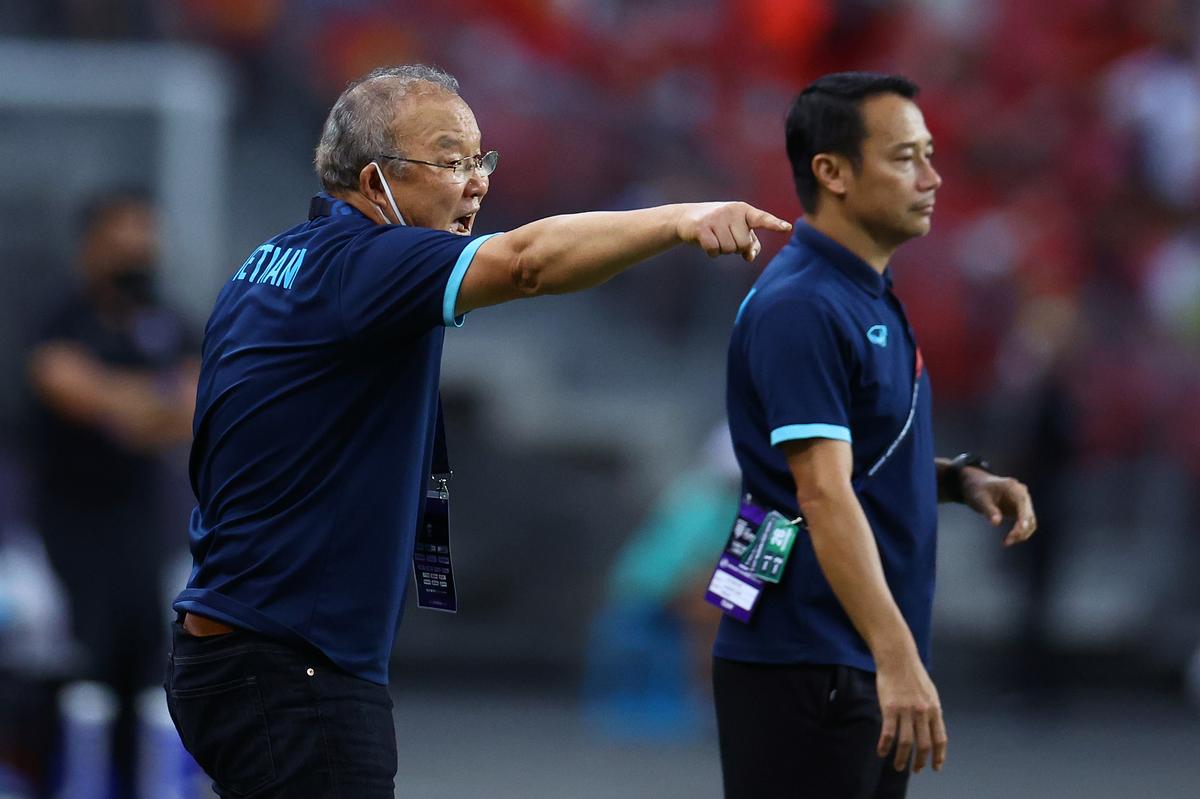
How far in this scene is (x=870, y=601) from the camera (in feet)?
12.8

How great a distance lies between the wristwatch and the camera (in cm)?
459

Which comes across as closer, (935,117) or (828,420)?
(828,420)

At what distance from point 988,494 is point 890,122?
→ 912 mm

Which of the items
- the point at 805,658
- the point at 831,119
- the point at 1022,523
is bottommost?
the point at 805,658

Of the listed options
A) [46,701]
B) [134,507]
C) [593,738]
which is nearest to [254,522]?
[134,507]

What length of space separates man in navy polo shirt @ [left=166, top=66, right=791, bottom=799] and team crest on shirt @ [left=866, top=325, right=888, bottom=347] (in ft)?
3.10

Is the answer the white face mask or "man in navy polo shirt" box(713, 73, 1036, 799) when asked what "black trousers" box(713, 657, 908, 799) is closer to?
"man in navy polo shirt" box(713, 73, 1036, 799)

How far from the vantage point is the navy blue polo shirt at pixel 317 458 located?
3.60 meters

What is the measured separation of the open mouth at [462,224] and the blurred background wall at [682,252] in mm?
6815

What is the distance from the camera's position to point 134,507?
7059 mm

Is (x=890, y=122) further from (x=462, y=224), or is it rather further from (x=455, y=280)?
(x=455, y=280)

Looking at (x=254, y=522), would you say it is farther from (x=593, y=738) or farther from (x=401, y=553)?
(x=593, y=738)

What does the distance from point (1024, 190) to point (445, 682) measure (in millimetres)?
4991

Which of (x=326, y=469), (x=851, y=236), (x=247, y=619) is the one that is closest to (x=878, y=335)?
(x=851, y=236)
